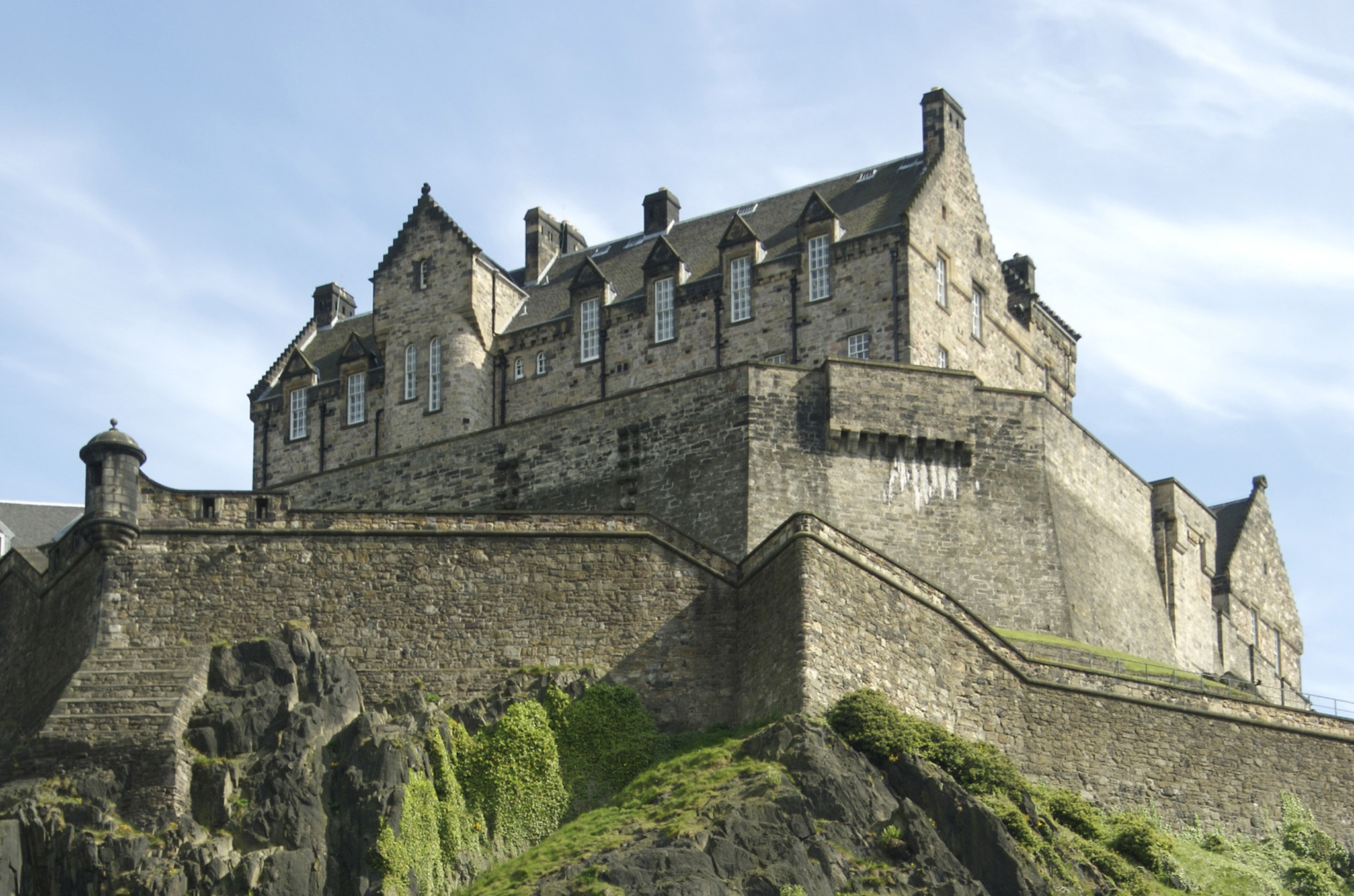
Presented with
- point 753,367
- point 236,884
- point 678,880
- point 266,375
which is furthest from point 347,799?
point 266,375

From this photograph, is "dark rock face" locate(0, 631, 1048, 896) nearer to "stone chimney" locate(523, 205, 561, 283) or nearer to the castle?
the castle

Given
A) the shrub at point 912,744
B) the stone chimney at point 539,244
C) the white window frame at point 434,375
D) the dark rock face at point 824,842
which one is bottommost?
the dark rock face at point 824,842

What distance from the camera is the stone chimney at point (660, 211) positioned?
6975 centimetres

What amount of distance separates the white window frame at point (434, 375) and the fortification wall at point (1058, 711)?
21573 millimetres

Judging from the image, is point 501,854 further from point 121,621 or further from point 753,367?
point 753,367

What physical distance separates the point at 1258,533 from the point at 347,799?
36.7 metres

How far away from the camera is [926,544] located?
55094mm

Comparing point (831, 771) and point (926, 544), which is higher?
point (926, 544)

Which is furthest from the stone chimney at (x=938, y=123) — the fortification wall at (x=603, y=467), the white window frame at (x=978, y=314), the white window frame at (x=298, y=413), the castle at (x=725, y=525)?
the white window frame at (x=298, y=413)

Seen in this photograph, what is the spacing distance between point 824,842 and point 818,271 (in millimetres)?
22934

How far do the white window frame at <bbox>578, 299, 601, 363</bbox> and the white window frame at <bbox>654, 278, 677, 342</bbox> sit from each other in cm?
206

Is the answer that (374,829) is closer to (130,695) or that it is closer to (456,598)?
(130,695)

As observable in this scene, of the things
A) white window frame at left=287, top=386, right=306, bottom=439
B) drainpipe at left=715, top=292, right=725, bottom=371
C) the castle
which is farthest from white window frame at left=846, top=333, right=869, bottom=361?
white window frame at left=287, top=386, right=306, bottom=439

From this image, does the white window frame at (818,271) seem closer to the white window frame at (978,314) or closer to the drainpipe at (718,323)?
the drainpipe at (718,323)
